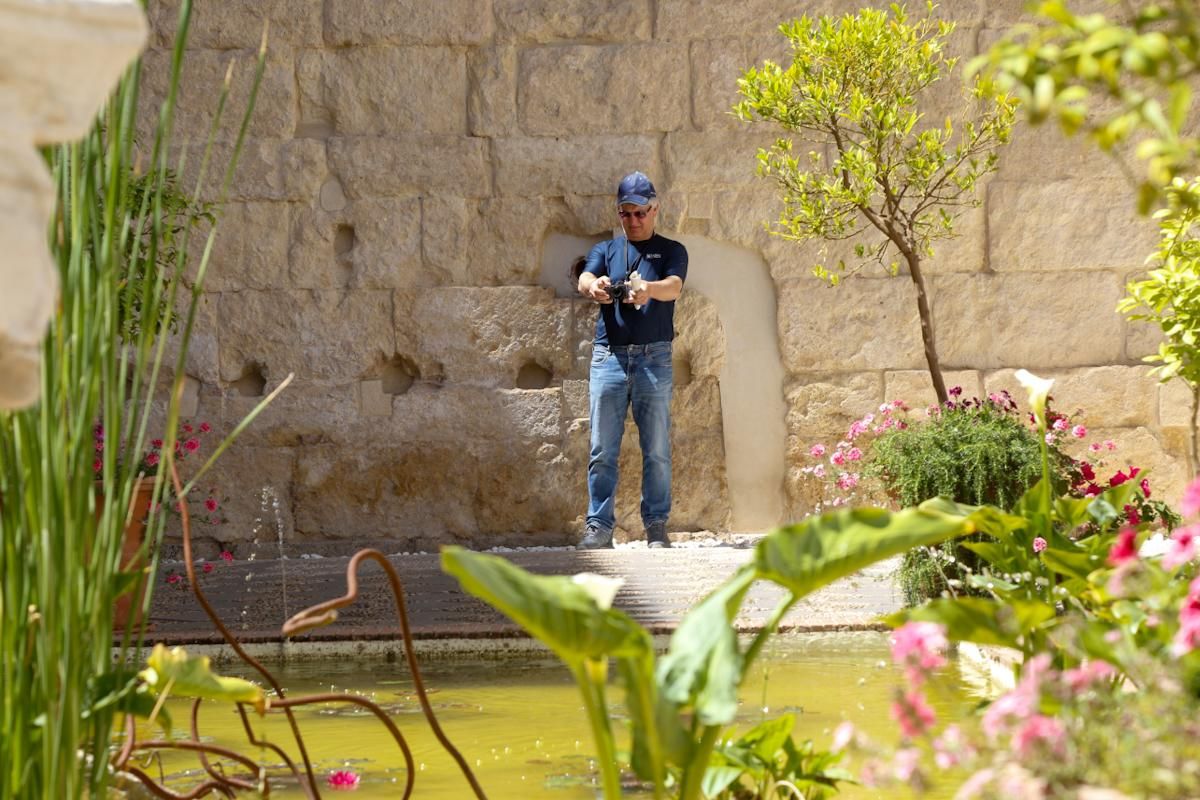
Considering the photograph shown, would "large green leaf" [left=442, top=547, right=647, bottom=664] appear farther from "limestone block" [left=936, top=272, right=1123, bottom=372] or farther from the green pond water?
"limestone block" [left=936, top=272, right=1123, bottom=372]

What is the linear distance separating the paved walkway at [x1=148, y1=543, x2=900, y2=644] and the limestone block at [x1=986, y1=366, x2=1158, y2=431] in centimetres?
221

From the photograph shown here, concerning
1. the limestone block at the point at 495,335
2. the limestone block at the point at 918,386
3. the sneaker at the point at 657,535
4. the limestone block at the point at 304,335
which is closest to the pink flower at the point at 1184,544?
the sneaker at the point at 657,535

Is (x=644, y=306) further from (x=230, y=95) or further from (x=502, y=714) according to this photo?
(x=502, y=714)

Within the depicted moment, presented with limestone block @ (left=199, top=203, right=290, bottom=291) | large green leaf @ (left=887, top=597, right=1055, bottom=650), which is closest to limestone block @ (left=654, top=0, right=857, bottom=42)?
limestone block @ (left=199, top=203, right=290, bottom=291)

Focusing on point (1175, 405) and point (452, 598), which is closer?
point (452, 598)

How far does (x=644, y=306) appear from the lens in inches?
282

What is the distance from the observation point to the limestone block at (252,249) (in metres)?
8.12

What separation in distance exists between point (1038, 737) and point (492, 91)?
6958 mm

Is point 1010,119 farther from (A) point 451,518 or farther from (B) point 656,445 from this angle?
(A) point 451,518

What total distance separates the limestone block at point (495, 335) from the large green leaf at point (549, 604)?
6.21m

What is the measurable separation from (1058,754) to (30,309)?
0.97 metres

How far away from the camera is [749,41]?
316 inches

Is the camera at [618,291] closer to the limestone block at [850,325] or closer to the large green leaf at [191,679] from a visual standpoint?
the limestone block at [850,325]

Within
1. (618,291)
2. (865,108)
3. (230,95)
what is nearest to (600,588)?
(865,108)
